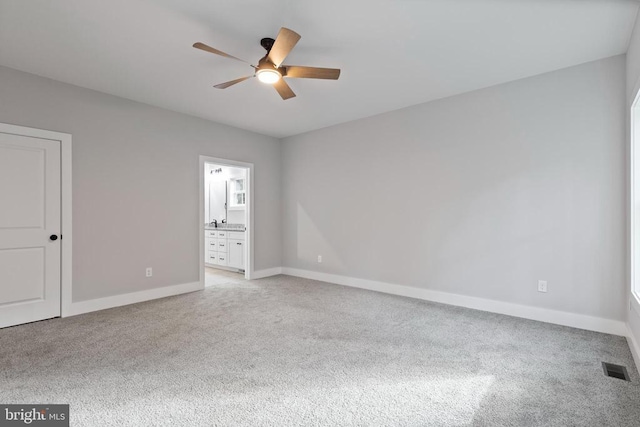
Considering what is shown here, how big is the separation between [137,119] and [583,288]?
18.0ft

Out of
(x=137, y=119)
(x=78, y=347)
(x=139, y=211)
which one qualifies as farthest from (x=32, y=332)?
(x=137, y=119)

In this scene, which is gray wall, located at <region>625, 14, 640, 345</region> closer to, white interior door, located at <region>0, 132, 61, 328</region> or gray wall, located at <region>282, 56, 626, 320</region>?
gray wall, located at <region>282, 56, 626, 320</region>

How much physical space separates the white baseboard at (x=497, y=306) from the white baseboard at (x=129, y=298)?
86.9 inches

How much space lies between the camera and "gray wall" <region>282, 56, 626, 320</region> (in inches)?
120

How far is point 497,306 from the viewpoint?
3650 millimetres

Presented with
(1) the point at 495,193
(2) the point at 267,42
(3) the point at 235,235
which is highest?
A: (2) the point at 267,42

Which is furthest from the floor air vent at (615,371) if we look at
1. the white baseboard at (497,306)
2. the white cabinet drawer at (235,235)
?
the white cabinet drawer at (235,235)

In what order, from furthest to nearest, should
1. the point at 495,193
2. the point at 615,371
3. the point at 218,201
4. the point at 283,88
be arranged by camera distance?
the point at 218,201 → the point at 495,193 → the point at 283,88 → the point at 615,371

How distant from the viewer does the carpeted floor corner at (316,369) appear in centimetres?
181

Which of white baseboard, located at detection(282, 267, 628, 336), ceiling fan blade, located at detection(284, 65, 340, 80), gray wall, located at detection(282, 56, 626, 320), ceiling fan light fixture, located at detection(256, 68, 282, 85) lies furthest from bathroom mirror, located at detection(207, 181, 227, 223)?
ceiling fan blade, located at detection(284, 65, 340, 80)

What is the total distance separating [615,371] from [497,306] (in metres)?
1.36

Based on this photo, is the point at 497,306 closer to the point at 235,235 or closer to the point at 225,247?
the point at 235,235

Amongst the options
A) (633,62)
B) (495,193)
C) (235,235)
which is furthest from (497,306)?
(235,235)

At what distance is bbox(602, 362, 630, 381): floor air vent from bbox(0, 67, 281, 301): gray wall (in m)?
4.65
